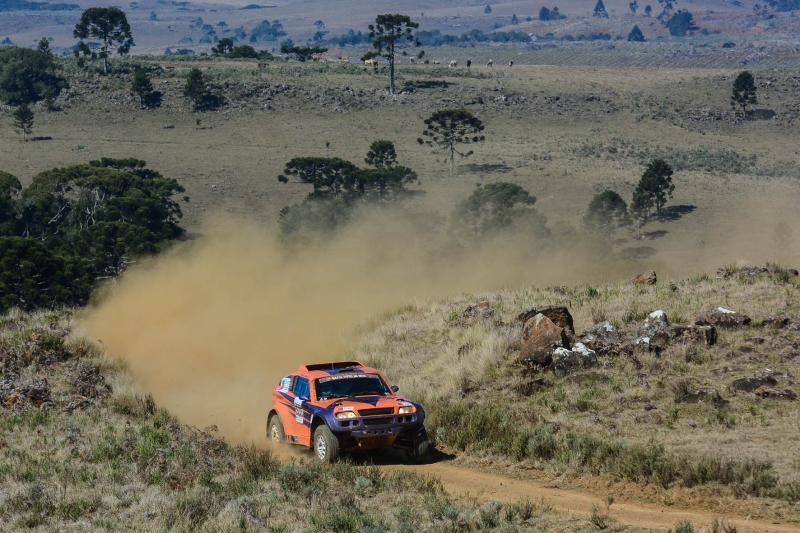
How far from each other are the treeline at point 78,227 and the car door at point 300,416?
32571 mm

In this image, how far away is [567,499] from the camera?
12.1 meters

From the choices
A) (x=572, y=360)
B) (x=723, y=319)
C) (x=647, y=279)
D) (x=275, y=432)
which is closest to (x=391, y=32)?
(x=647, y=279)

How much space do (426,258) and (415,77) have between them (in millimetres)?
80584

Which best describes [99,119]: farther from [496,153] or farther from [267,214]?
[496,153]

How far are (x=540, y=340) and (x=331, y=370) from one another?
4.74 m

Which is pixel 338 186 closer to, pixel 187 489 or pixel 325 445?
pixel 325 445

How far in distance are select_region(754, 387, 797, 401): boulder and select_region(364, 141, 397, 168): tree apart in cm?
7049

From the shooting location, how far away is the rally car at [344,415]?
1392cm

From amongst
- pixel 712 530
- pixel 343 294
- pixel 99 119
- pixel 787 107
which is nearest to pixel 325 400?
pixel 712 530

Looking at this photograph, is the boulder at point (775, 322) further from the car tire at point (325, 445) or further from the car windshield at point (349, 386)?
the car tire at point (325, 445)

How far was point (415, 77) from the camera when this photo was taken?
125 metres

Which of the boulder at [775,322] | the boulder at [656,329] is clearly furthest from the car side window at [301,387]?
the boulder at [775,322]

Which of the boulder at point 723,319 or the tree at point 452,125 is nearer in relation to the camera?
the boulder at point 723,319

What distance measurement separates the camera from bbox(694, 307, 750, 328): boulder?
61.1 feet
